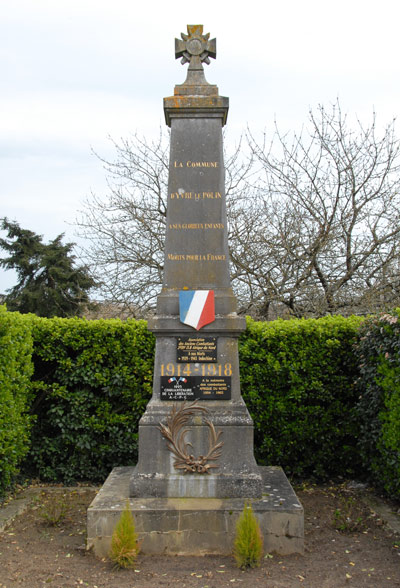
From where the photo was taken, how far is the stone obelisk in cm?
491

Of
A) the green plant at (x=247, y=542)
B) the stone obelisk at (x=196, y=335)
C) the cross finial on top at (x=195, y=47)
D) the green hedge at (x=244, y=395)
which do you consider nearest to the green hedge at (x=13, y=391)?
the green hedge at (x=244, y=395)

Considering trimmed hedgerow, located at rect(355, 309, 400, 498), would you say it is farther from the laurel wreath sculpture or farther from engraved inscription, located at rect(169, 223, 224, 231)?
engraved inscription, located at rect(169, 223, 224, 231)

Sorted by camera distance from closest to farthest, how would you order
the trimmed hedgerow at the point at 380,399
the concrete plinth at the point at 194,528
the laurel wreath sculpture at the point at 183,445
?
the concrete plinth at the point at 194,528, the laurel wreath sculpture at the point at 183,445, the trimmed hedgerow at the point at 380,399

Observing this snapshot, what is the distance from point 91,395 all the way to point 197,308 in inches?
96.0

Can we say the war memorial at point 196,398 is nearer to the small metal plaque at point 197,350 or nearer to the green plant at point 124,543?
the small metal plaque at point 197,350

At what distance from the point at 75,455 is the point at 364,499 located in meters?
3.46

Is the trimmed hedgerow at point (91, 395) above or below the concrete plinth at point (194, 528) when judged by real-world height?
→ above

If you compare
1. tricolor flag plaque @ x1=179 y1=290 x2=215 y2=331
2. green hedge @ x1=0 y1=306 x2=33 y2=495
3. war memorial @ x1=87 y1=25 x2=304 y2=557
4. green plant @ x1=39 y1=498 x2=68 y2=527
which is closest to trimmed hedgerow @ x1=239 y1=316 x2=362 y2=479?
war memorial @ x1=87 y1=25 x2=304 y2=557

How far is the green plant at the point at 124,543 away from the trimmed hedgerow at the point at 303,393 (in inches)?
109

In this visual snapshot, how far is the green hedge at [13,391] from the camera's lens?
5945 mm

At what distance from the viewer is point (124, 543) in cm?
420

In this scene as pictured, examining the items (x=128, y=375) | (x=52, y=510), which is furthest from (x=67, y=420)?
(x=52, y=510)

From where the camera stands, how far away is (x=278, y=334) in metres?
6.81

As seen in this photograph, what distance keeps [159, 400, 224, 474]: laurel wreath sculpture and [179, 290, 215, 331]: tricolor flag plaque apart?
772 millimetres
